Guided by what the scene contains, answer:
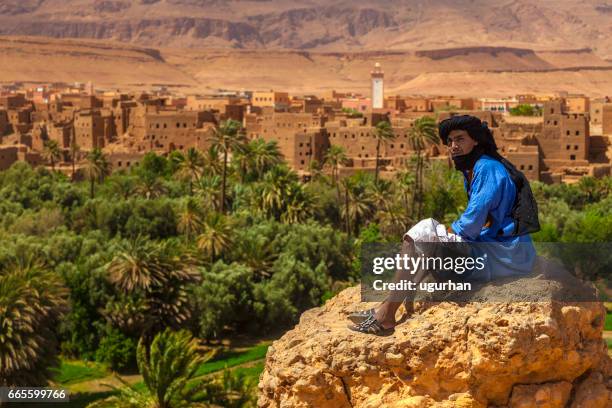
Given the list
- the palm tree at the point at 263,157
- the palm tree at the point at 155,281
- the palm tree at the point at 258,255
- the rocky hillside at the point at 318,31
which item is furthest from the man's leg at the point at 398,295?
the rocky hillside at the point at 318,31

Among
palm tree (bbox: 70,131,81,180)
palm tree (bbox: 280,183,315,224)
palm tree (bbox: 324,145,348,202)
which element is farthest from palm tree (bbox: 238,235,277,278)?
palm tree (bbox: 70,131,81,180)

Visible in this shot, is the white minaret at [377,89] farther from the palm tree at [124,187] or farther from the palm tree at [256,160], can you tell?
the palm tree at [124,187]

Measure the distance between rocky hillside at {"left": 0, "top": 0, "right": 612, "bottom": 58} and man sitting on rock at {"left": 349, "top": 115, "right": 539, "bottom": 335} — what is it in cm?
17173

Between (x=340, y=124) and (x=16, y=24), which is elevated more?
(x=16, y=24)

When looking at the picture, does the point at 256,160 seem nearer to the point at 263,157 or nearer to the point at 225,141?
the point at 263,157

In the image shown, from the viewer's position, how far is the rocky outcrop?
17.4 feet

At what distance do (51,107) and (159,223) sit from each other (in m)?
32.3

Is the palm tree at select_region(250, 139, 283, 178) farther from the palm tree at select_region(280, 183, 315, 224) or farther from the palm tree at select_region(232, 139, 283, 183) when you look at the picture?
the palm tree at select_region(280, 183, 315, 224)

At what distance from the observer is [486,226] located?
5.78m

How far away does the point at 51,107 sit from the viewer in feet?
207

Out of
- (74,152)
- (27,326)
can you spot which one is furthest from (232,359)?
(74,152)

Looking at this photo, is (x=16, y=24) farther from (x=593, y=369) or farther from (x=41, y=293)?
(x=593, y=369)

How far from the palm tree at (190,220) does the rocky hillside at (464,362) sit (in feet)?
80.9

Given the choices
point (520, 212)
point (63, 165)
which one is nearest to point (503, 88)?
point (63, 165)
